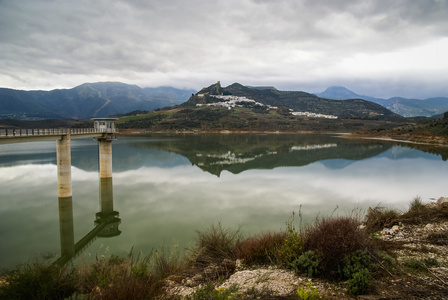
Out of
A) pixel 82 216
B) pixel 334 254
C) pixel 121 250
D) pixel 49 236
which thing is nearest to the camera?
pixel 334 254

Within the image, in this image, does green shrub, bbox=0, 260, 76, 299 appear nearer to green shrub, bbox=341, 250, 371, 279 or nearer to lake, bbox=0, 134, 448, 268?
lake, bbox=0, 134, 448, 268

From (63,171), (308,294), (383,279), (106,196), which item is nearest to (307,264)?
(308,294)

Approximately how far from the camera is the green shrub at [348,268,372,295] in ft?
16.4

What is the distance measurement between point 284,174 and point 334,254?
2305 cm

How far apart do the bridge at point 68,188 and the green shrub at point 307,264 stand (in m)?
8.95

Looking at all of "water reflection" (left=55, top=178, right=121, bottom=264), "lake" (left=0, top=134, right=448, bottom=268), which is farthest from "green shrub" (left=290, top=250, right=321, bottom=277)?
"water reflection" (left=55, top=178, right=121, bottom=264)

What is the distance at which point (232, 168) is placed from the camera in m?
32.5

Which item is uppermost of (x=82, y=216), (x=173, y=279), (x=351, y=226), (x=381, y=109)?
(x=381, y=109)

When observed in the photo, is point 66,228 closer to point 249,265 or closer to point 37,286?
point 37,286

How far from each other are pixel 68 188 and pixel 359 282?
19.6m

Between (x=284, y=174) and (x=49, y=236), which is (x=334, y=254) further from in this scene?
(x=284, y=174)

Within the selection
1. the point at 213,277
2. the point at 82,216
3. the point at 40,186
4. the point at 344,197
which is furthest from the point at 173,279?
the point at 40,186

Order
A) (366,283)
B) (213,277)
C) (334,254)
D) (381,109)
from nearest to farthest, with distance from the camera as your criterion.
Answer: (366,283) → (334,254) → (213,277) → (381,109)

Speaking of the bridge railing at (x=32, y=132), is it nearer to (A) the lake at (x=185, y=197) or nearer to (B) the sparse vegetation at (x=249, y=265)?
(A) the lake at (x=185, y=197)
